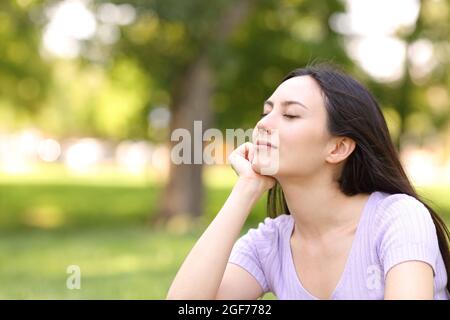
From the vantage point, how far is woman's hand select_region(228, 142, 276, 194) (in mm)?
2881

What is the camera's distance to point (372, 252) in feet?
8.66

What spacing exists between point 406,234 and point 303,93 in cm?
68

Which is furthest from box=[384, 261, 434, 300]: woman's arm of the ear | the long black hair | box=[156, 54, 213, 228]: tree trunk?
box=[156, 54, 213, 228]: tree trunk

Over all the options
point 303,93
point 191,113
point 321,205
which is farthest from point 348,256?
point 191,113

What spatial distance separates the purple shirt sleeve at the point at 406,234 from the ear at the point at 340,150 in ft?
0.88

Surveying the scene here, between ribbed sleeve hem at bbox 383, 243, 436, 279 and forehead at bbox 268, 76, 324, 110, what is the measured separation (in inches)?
25.2

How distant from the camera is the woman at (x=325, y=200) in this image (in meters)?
2.64

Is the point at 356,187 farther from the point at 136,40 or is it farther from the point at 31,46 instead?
the point at 31,46

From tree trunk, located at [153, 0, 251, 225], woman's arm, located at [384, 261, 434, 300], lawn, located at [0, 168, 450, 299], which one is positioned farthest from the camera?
tree trunk, located at [153, 0, 251, 225]

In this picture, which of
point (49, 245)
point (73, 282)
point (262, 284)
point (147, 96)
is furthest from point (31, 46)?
point (262, 284)

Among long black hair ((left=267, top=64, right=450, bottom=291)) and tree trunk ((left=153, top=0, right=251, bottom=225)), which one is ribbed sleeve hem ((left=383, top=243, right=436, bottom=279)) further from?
tree trunk ((left=153, top=0, right=251, bottom=225))

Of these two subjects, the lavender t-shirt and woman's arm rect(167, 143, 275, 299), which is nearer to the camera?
the lavender t-shirt

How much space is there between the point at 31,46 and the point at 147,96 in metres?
4.03
